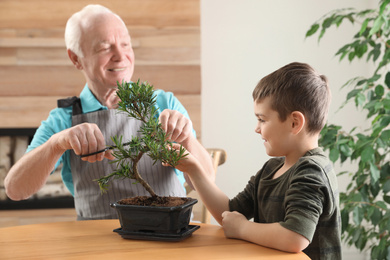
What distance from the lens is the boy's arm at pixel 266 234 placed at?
3.21 ft

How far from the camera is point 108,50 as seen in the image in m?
1.76

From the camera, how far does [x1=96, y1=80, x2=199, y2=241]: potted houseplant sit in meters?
1.01

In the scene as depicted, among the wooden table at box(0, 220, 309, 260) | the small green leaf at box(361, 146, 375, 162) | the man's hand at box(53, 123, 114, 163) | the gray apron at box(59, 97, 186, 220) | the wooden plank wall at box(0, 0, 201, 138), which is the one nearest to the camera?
the wooden table at box(0, 220, 309, 260)

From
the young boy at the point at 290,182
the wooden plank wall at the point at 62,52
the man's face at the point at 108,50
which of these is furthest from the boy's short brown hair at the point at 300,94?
the wooden plank wall at the point at 62,52

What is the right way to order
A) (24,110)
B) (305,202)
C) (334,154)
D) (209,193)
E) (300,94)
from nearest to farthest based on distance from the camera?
(305,202) → (300,94) → (209,193) → (334,154) → (24,110)

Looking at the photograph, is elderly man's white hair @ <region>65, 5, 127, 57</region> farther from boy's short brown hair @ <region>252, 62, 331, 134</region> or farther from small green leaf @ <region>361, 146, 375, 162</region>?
small green leaf @ <region>361, 146, 375, 162</region>

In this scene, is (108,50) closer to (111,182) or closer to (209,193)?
(111,182)

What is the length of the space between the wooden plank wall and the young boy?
1.95 m

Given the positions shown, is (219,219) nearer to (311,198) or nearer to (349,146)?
(311,198)

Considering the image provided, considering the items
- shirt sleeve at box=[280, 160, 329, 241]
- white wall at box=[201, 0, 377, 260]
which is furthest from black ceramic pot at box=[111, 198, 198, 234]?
white wall at box=[201, 0, 377, 260]

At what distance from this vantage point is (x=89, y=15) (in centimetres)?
177

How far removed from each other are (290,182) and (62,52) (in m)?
2.39

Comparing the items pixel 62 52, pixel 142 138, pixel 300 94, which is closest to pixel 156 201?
pixel 142 138

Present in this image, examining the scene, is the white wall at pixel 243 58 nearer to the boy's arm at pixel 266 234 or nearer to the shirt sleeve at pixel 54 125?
the shirt sleeve at pixel 54 125
